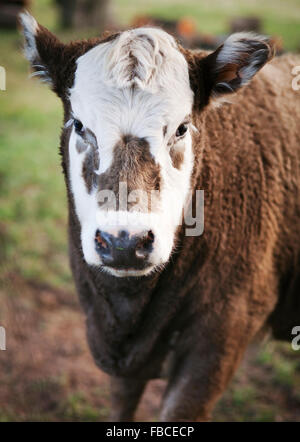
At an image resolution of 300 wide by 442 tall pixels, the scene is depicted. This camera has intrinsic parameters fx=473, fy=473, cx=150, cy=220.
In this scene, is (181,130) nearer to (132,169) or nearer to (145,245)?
(132,169)

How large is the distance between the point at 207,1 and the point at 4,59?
10435mm

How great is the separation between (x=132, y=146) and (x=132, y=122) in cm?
13

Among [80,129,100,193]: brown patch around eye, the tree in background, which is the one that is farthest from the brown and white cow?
the tree in background

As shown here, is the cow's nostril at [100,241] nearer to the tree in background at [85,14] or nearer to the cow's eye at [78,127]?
the cow's eye at [78,127]

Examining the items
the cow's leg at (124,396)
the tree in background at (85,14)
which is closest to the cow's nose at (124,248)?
→ the cow's leg at (124,396)

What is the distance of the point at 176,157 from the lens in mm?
2492

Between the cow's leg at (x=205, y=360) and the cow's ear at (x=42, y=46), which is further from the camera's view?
the cow's leg at (x=205, y=360)

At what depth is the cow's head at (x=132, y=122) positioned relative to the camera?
7.20ft

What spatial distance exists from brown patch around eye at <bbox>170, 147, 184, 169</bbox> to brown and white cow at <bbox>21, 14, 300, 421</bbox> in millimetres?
10

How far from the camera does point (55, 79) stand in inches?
107

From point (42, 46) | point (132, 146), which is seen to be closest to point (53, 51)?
point (42, 46)

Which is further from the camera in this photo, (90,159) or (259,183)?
(259,183)
